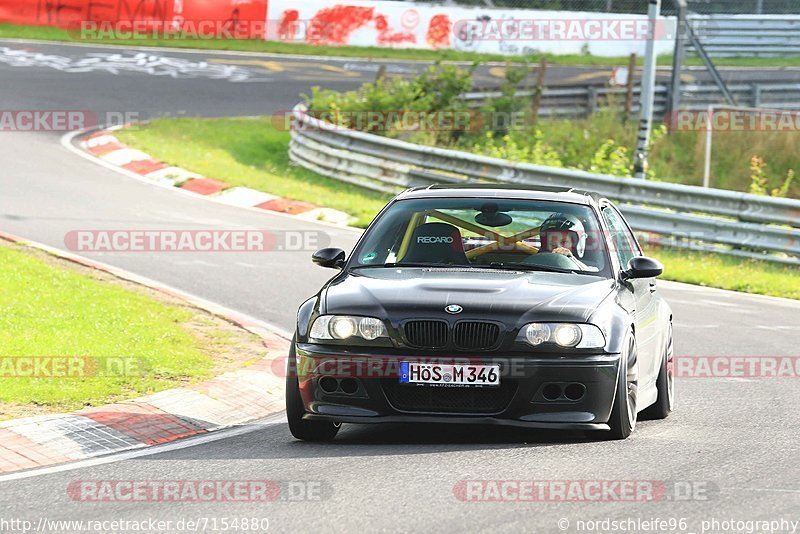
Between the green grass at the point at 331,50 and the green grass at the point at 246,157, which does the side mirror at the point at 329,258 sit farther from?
the green grass at the point at 331,50

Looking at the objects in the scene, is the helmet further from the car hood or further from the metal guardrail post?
the metal guardrail post

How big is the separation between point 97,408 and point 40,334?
2089mm

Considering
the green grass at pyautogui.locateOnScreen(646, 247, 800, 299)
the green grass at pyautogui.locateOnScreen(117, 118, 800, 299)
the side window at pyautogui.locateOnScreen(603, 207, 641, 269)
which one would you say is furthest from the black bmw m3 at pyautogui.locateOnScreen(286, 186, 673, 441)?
the green grass at pyautogui.locateOnScreen(117, 118, 800, 299)

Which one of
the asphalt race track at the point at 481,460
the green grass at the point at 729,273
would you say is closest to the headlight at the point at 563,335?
the asphalt race track at the point at 481,460

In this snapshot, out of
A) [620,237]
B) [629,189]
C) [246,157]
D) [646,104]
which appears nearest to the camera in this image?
[620,237]

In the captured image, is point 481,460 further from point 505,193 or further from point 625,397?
point 505,193

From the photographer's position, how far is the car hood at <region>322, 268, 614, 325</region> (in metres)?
7.85

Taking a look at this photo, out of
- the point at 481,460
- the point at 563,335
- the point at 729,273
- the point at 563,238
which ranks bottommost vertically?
Result: the point at 729,273

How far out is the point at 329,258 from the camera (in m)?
9.06

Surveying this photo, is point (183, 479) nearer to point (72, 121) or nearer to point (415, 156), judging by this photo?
point (415, 156)

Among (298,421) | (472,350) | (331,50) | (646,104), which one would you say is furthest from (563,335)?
(331,50)

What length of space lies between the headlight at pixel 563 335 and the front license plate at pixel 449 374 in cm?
25

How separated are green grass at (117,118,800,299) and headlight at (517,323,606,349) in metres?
9.02

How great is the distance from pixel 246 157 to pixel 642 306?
52.8 ft
